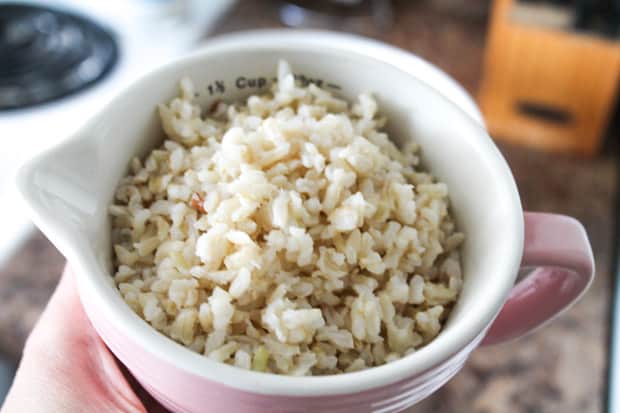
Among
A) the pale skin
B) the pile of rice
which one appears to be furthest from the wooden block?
the pale skin

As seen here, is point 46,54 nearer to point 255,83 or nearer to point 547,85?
point 255,83

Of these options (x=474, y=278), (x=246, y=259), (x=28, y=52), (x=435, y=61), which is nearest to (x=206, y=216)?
(x=246, y=259)

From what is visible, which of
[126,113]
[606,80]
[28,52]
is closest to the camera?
[126,113]

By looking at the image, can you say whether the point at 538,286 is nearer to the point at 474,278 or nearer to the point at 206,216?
the point at 474,278

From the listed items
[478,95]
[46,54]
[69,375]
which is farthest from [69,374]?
[478,95]

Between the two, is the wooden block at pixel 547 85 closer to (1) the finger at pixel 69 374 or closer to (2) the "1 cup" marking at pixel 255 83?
(2) the "1 cup" marking at pixel 255 83

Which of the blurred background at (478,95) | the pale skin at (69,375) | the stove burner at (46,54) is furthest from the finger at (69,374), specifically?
the stove burner at (46,54)

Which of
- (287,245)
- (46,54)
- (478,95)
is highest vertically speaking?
(287,245)
